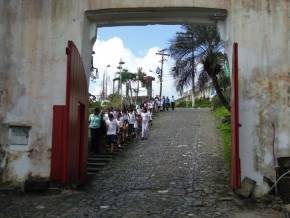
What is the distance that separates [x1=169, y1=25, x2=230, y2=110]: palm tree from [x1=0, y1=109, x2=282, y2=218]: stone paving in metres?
3.07

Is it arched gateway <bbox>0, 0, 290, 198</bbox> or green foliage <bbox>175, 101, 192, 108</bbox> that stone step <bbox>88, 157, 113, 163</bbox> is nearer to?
arched gateway <bbox>0, 0, 290, 198</bbox>

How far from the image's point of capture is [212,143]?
62.7 ft

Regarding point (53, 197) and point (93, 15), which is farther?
point (93, 15)

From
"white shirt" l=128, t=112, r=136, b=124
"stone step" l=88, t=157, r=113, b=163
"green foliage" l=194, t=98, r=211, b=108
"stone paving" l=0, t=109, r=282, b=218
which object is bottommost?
"stone paving" l=0, t=109, r=282, b=218

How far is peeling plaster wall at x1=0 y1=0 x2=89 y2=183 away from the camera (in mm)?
10375

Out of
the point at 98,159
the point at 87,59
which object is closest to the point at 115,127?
the point at 98,159

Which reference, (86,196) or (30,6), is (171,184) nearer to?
(86,196)

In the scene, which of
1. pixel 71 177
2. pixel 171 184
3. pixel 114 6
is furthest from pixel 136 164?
pixel 114 6

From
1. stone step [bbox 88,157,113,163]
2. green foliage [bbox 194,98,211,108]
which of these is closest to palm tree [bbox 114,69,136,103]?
green foliage [bbox 194,98,211,108]

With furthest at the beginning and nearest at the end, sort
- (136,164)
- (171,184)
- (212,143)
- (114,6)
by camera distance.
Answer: (212,143) → (136,164) → (171,184) → (114,6)

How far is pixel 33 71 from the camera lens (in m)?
10.5

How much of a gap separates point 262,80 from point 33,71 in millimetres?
4558

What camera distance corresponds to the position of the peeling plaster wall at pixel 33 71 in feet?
34.0

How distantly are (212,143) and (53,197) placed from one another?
10401 mm
